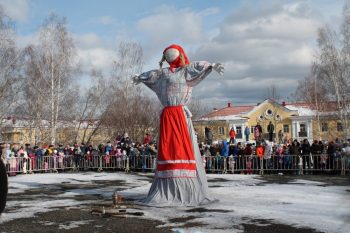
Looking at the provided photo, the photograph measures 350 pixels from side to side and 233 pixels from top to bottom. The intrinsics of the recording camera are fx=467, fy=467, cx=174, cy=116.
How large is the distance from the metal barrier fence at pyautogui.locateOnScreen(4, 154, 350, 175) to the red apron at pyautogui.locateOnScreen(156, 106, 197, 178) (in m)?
10.2

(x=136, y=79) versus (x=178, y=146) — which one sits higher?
(x=136, y=79)

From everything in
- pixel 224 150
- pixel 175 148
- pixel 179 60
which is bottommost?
pixel 224 150

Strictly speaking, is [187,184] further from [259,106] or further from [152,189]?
[259,106]

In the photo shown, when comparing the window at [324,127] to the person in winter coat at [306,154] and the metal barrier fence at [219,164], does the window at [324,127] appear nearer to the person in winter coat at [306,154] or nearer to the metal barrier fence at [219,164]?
the person in winter coat at [306,154]

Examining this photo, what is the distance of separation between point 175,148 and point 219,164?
35.1 ft

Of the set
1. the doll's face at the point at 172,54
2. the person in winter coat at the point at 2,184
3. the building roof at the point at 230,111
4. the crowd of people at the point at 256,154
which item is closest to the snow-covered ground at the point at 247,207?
the person in winter coat at the point at 2,184

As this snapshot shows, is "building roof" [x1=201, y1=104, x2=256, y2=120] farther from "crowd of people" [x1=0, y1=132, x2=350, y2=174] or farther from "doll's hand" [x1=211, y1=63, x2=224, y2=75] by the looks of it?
"doll's hand" [x1=211, y1=63, x2=224, y2=75]

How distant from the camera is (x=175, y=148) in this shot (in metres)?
10.0

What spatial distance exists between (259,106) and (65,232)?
66.8m

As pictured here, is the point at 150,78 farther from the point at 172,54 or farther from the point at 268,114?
the point at 268,114

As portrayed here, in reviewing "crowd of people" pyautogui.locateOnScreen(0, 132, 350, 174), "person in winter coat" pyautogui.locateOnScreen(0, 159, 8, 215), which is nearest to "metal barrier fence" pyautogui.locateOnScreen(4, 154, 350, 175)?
"crowd of people" pyautogui.locateOnScreen(0, 132, 350, 174)

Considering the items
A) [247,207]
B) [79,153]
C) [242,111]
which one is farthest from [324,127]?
[247,207]

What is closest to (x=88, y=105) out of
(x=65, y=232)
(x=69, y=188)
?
(x=69, y=188)

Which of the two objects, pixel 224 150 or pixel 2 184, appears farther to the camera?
pixel 224 150
